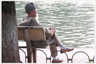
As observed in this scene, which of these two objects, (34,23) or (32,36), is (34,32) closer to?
(32,36)

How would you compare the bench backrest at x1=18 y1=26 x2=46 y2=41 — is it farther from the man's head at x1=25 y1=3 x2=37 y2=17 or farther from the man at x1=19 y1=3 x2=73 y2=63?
the man's head at x1=25 y1=3 x2=37 y2=17

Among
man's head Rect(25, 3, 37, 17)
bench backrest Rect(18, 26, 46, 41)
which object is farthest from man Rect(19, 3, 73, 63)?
bench backrest Rect(18, 26, 46, 41)

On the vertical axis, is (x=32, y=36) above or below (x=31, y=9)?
below

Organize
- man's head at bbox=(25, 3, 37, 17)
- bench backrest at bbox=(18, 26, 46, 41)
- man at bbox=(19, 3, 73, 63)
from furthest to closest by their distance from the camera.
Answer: man's head at bbox=(25, 3, 37, 17)
man at bbox=(19, 3, 73, 63)
bench backrest at bbox=(18, 26, 46, 41)

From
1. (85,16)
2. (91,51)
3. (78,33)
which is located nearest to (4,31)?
(91,51)

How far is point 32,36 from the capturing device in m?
5.55

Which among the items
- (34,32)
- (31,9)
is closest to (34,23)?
(34,32)

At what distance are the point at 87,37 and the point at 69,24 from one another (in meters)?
2.97

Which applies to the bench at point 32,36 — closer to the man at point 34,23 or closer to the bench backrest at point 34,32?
the bench backrest at point 34,32

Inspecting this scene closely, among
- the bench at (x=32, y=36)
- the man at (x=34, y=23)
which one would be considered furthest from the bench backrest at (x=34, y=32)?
the man at (x=34, y=23)

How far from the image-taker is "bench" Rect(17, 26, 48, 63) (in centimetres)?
542

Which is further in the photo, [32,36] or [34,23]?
[34,23]

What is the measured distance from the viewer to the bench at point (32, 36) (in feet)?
17.8

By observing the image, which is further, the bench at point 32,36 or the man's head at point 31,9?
the man's head at point 31,9
